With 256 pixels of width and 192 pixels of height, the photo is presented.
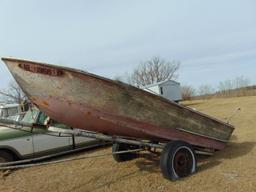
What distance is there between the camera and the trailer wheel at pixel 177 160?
5539 millimetres

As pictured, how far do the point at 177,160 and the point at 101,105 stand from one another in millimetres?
1673

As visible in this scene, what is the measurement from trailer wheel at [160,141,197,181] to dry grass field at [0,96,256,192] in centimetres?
14

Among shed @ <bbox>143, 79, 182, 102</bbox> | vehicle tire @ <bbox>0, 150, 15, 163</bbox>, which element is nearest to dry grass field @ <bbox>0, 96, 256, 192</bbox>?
vehicle tire @ <bbox>0, 150, 15, 163</bbox>

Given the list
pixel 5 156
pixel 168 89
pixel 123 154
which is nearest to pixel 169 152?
pixel 123 154

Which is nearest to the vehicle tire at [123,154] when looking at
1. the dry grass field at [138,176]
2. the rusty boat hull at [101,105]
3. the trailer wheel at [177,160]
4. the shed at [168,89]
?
the dry grass field at [138,176]

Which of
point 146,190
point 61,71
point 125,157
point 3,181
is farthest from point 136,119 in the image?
point 3,181

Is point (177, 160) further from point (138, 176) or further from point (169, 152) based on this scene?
point (138, 176)

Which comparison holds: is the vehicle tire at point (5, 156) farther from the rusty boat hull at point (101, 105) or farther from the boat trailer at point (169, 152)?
the rusty boat hull at point (101, 105)

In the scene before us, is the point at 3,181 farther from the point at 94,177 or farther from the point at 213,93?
the point at 213,93

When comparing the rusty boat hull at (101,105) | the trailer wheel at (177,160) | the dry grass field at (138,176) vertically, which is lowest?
the dry grass field at (138,176)

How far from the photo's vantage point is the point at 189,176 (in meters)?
5.84

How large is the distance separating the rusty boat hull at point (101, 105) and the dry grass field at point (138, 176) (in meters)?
0.78

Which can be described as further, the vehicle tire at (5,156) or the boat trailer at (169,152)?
the vehicle tire at (5,156)

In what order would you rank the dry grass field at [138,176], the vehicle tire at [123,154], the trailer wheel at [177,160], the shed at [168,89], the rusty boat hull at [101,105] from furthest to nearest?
1. the shed at [168,89]
2. the vehicle tire at [123,154]
3. the trailer wheel at [177,160]
4. the dry grass field at [138,176]
5. the rusty boat hull at [101,105]
